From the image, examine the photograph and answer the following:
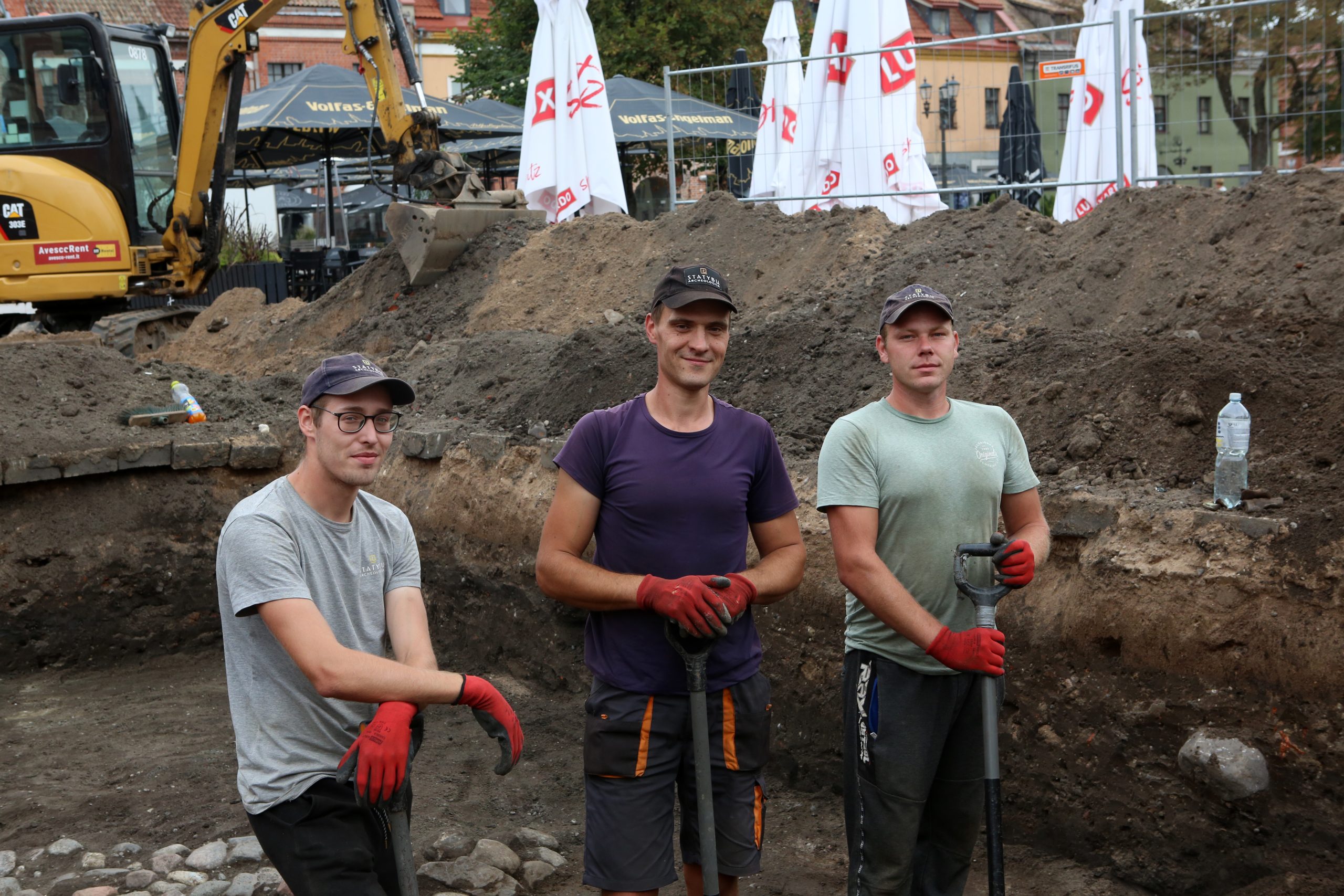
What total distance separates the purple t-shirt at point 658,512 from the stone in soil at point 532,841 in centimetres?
187

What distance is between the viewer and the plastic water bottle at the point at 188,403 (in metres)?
8.43

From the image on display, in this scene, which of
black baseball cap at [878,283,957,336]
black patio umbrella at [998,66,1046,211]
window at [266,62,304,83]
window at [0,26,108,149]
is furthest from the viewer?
window at [266,62,304,83]

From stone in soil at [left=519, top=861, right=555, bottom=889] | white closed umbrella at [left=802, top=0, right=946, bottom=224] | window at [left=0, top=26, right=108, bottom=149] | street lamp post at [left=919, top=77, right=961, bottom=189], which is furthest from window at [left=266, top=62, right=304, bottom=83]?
stone in soil at [left=519, top=861, right=555, bottom=889]

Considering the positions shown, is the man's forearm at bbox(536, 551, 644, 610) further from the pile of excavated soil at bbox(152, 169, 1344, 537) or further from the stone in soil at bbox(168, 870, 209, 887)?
the pile of excavated soil at bbox(152, 169, 1344, 537)

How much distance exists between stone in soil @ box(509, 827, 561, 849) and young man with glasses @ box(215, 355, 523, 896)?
1.92 metres

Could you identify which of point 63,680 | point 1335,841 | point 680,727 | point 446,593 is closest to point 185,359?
point 63,680

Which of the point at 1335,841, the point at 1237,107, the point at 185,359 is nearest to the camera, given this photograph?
the point at 1335,841

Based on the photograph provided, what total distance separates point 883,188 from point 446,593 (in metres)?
5.01

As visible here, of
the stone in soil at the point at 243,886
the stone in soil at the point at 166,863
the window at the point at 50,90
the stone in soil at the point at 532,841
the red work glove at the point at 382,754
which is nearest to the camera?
the red work glove at the point at 382,754

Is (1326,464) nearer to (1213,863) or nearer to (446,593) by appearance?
(1213,863)

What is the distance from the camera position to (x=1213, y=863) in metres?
4.13

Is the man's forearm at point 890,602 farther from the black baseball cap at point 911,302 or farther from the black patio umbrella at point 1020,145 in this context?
the black patio umbrella at point 1020,145

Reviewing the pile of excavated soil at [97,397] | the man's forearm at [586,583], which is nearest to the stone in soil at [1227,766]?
the man's forearm at [586,583]

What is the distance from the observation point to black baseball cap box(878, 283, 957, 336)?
132 inches
